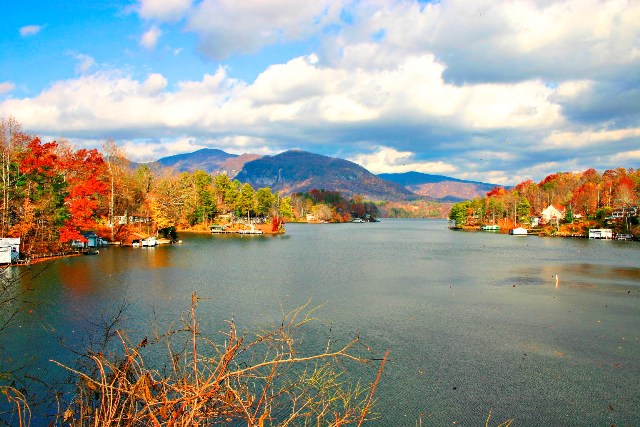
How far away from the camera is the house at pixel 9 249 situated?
2822 cm

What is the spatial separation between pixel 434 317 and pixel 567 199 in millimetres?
90099

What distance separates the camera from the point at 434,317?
733 inches

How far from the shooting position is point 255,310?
19.1 metres

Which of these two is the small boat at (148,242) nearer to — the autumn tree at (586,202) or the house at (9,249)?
the house at (9,249)

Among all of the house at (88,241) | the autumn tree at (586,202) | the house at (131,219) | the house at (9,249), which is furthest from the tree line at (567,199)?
the house at (9,249)

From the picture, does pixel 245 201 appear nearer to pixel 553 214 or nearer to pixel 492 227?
pixel 492 227

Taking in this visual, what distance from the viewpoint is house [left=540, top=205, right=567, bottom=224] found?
8488 centimetres

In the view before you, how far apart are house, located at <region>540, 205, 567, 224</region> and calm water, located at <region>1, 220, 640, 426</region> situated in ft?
169

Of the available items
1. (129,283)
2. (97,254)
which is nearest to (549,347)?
(129,283)

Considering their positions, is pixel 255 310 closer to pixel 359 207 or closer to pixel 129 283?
pixel 129 283

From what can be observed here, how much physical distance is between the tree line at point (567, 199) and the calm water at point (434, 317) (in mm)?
43454

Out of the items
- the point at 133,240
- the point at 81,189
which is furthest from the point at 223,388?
the point at 133,240

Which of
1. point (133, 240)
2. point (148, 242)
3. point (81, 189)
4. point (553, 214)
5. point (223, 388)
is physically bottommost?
point (148, 242)

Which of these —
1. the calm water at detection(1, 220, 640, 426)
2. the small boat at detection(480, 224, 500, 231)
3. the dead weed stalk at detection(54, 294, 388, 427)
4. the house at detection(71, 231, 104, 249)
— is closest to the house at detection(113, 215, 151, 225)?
the house at detection(71, 231, 104, 249)
